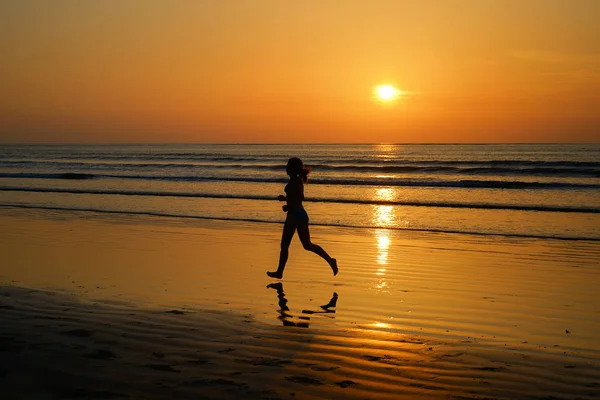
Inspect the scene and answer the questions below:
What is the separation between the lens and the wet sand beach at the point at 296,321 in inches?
187

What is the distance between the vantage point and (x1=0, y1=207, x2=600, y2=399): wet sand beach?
15.6 ft

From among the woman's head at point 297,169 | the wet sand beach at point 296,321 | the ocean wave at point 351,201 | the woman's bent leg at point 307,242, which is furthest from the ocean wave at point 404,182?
the woman's head at point 297,169

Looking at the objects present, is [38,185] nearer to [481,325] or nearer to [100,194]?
[100,194]

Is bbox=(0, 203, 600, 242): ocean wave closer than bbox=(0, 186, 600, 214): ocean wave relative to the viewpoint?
Yes

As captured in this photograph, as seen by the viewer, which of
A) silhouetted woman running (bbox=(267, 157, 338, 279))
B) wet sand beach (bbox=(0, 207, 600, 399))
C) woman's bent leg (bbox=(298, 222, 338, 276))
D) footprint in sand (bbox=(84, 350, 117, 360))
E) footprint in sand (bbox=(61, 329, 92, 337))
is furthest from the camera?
woman's bent leg (bbox=(298, 222, 338, 276))

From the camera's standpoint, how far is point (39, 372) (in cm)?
473

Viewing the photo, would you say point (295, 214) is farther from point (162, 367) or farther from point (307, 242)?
point (162, 367)

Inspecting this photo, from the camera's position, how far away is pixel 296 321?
268 inches

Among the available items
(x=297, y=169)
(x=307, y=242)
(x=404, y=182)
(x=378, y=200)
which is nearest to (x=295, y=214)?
(x=307, y=242)

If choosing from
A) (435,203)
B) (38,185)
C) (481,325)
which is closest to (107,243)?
(481,325)

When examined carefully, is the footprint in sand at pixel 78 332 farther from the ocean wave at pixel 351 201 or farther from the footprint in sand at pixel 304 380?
the ocean wave at pixel 351 201

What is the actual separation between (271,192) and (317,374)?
22.3 m

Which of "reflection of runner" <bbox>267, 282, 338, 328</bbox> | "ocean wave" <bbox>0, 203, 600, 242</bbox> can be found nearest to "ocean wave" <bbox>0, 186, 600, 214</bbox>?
"ocean wave" <bbox>0, 203, 600, 242</bbox>

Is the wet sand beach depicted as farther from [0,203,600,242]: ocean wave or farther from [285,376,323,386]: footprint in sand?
[0,203,600,242]: ocean wave
